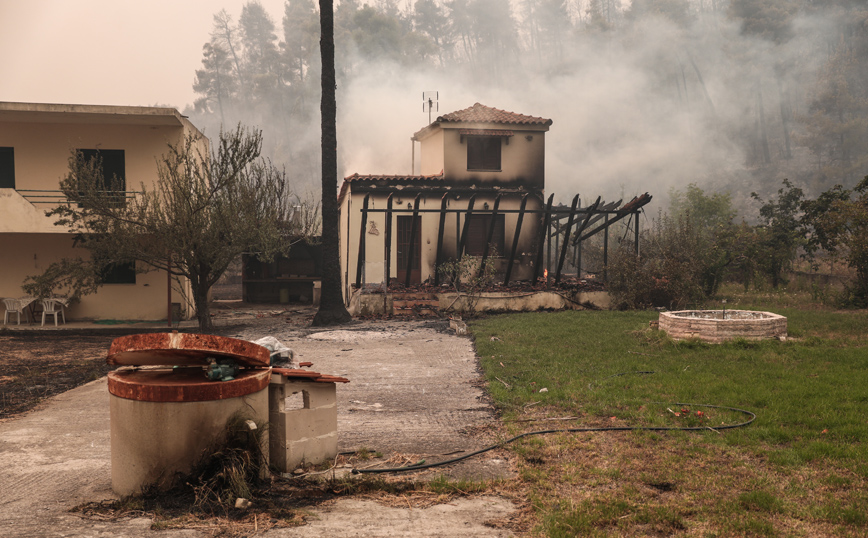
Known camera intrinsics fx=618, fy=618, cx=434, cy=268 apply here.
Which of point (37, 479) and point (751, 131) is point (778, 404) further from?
point (751, 131)

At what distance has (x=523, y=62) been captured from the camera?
3063 inches

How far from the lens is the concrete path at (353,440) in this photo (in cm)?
387

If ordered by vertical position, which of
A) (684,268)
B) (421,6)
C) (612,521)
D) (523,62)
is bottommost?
(612,521)

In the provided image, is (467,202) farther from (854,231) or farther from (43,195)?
(43,195)

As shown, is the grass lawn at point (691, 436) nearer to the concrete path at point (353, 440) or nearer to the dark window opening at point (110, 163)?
the concrete path at point (353, 440)

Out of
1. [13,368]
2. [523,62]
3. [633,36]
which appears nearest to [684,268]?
[13,368]

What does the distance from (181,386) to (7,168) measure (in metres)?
16.4

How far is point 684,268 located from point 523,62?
6722 cm

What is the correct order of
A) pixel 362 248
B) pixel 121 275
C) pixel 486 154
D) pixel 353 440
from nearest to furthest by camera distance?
pixel 353 440, pixel 121 275, pixel 362 248, pixel 486 154

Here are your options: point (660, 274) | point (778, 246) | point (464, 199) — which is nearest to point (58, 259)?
point (464, 199)

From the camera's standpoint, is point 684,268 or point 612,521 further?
point 684,268

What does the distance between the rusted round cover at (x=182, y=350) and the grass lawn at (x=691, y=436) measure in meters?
2.27

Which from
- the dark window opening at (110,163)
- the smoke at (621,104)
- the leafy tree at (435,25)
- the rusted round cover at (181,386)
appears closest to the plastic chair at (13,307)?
the dark window opening at (110,163)

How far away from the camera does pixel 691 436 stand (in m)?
5.62
